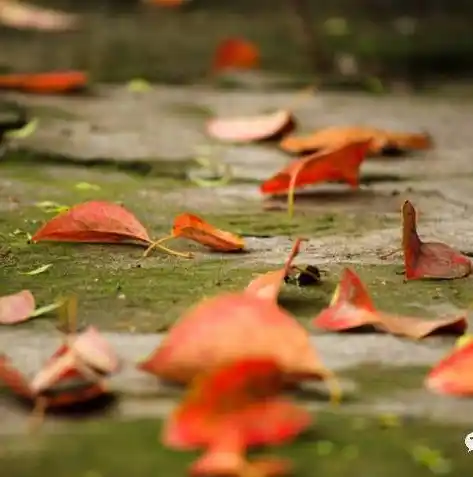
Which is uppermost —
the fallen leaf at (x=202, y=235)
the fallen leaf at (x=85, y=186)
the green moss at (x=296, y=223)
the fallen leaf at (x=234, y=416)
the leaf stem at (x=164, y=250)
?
the fallen leaf at (x=234, y=416)

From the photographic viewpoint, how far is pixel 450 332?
3.40 feet

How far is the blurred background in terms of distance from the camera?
2631mm

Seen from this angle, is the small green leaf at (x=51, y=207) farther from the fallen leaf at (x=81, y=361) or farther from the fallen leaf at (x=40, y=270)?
the fallen leaf at (x=81, y=361)

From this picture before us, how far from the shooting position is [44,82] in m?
2.38

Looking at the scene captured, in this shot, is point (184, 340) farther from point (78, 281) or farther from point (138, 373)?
point (78, 281)

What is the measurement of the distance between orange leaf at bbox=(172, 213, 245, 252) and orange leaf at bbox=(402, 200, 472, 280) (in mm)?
222

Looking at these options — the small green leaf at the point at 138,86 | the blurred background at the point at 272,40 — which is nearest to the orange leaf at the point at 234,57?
the blurred background at the point at 272,40

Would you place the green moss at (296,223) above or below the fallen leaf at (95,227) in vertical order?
below

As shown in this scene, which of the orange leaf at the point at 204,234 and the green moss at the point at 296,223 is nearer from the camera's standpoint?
the orange leaf at the point at 204,234

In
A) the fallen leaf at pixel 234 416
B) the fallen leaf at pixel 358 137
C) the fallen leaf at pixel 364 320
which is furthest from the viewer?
the fallen leaf at pixel 358 137

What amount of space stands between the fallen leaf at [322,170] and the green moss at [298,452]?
2.29ft

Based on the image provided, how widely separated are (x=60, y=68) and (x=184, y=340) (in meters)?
1.83

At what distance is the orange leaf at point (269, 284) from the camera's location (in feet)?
3.50

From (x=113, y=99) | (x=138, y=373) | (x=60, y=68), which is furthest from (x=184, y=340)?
(x=60, y=68)
